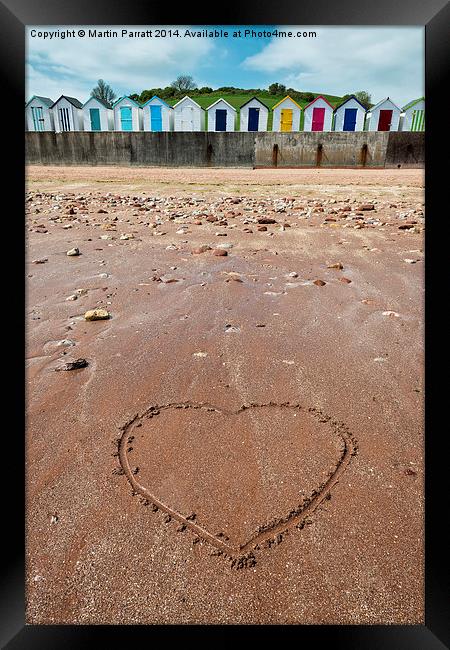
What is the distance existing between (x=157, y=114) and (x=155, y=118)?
35 cm

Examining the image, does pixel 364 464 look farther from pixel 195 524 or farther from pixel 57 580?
pixel 57 580

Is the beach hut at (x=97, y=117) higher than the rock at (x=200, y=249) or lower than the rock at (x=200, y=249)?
higher

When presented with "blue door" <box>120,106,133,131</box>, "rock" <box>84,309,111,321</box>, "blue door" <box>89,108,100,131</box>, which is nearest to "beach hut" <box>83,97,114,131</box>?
"blue door" <box>89,108,100,131</box>

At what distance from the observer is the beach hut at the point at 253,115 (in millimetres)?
31359

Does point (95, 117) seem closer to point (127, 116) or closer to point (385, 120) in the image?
point (127, 116)

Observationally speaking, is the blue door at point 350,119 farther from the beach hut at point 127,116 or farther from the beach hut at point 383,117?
the beach hut at point 127,116

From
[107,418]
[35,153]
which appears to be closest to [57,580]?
[107,418]

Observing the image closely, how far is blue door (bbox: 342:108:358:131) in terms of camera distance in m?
32.4

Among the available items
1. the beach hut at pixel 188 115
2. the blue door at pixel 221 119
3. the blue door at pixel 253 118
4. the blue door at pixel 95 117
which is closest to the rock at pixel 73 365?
the beach hut at pixel 188 115

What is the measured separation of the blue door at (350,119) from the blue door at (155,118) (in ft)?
44.2

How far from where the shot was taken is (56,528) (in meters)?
1.51

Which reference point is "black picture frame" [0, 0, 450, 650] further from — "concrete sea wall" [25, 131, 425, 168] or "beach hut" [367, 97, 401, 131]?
"beach hut" [367, 97, 401, 131]

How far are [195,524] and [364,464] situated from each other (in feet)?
2.56
